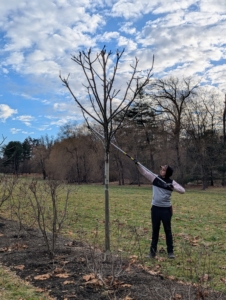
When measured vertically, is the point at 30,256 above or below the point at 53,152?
below

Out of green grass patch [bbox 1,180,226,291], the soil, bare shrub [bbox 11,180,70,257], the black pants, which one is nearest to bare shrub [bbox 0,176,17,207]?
bare shrub [bbox 11,180,70,257]

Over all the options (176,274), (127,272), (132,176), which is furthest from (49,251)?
(132,176)

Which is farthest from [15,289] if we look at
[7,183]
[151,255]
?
[7,183]

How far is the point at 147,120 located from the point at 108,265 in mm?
35404

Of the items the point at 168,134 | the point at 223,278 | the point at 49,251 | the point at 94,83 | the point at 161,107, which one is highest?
the point at 161,107

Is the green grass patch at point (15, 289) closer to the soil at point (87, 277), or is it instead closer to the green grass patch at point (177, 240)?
the soil at point (87, 277)

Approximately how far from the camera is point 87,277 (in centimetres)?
420

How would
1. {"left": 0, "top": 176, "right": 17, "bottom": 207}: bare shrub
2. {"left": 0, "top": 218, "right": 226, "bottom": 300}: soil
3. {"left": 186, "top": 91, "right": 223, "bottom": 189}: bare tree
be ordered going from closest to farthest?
{"left": 0, "top": 218, "right": 226, "bottom": 300}: soil → {"left": 0, "top": 176, "right": 17, "bottom": 207}: bare shrub → {"left": 186, "top": 91, "right": 223, "bottom": 189}: bare tree

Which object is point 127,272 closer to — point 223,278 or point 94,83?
point 223,278

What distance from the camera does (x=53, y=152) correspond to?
4803 centimetres

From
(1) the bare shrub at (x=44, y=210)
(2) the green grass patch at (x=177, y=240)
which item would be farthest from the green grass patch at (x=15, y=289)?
(2) the green grass patch at (x=177, y=240)

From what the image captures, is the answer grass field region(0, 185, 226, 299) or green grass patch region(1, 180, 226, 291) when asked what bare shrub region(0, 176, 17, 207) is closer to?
green grass patch region(1, 180, 226, 291)

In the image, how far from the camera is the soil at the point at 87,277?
3697 mm

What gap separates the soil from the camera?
12.1 ft
